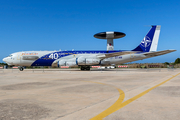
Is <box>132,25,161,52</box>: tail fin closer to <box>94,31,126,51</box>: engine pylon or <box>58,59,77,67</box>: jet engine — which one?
<box>58,59,77,67</box>: jet engine

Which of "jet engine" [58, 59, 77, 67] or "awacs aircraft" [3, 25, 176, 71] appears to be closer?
"jet engine" [58, 59, 77, 67]

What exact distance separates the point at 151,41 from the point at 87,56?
1629 centimetres

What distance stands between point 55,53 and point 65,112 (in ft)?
108

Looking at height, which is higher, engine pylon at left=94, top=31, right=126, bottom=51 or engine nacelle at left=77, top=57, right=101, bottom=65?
engine pylon at left=94, top=31, right=126, bottom=51

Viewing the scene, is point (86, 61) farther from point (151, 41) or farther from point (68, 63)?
point (151, 41)

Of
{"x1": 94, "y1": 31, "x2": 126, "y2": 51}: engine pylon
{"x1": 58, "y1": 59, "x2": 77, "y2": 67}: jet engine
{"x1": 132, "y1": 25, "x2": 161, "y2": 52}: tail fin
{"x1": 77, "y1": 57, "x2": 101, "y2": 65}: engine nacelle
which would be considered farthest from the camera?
{"x1": 94, "y1": 31, "x2": 126, "y2": 51}: engine pylon

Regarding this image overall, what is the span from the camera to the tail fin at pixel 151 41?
37406 mm

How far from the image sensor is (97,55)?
36.2 metres

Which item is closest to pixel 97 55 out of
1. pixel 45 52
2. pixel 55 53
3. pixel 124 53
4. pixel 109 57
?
pixel 109 57

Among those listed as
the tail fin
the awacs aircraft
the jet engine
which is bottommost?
the jet engine

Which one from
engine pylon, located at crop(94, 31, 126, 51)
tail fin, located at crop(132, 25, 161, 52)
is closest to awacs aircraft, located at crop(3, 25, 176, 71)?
tail fin, located at crop(132, 25, 161, 52)

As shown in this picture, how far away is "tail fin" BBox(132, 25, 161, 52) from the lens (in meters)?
37.4

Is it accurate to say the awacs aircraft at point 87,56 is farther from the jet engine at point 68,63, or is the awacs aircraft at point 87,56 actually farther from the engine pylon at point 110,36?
the engine pylon at point 110,36

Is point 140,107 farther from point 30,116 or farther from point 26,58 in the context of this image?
point 26,58
